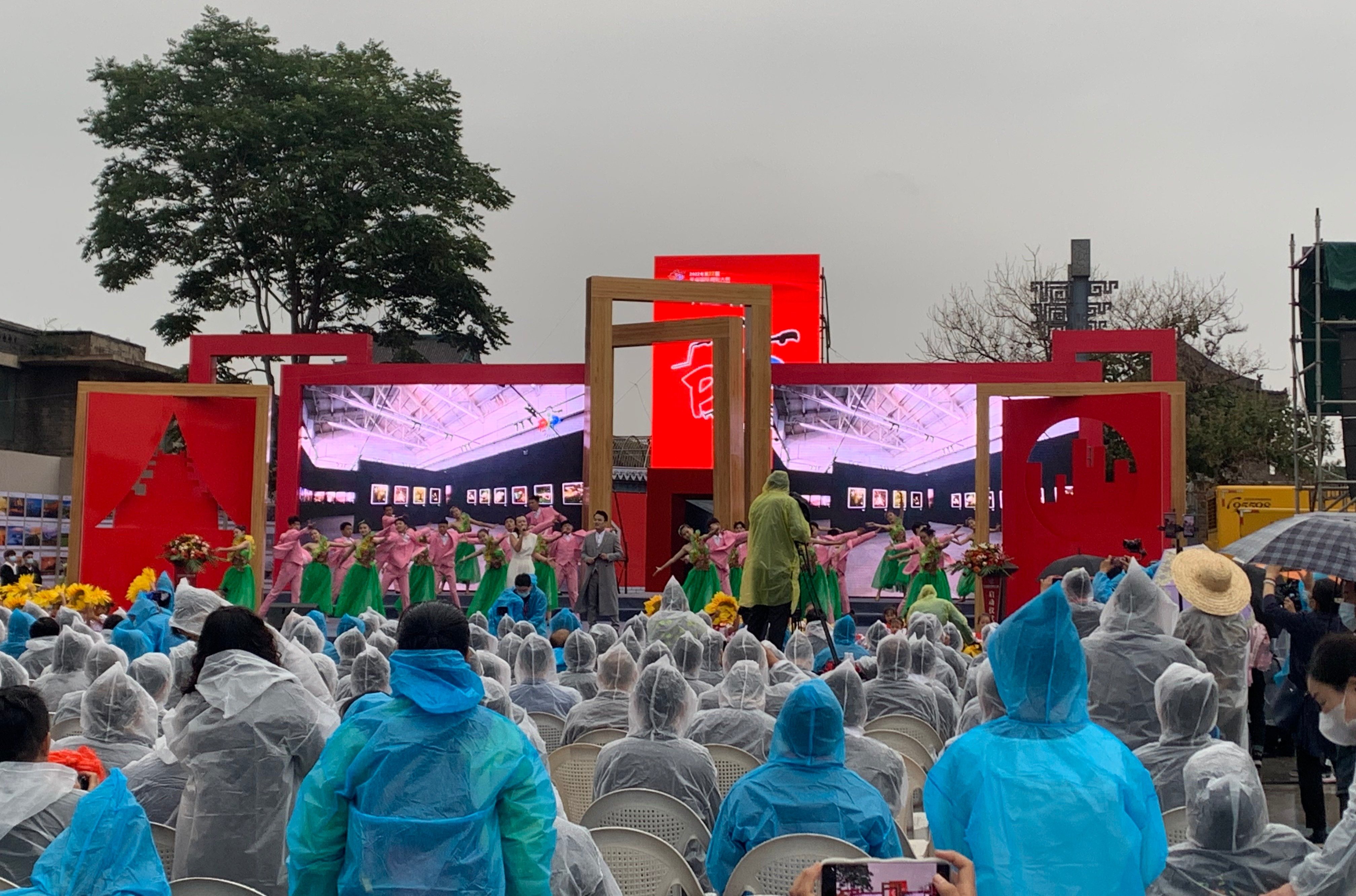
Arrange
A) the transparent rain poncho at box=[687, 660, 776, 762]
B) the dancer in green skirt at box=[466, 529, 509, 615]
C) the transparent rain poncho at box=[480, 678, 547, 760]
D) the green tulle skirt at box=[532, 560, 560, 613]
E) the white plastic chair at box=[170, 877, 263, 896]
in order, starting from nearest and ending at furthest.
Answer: the white plastic chair at box=[170, 877, 263, 896]
the transparent rain poncho at box=[480, 678, 547, 760]
the transparent rain poncho at box=[687, 660, 776, 762]
the dancer in green skirt at box=[466, 529, 509, 615]
the green tulle skirt at box=[532, 560, 560, 613]

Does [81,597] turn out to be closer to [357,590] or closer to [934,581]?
[357,590]

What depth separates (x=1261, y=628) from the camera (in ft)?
29.7

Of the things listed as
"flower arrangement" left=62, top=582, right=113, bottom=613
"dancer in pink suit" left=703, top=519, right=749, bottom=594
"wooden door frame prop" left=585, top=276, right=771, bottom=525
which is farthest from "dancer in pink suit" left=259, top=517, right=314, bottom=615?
"flower arrangement" left=62, top=582, right=113, bottom=613

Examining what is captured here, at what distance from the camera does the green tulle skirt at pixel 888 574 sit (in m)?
19.8

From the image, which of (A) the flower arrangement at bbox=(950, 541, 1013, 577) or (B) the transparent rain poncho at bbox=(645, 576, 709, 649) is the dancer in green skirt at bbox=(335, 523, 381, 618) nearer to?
(A) the flower arrangement at bbox=(950, 541, 1013, 577)

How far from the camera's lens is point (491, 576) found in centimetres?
1925

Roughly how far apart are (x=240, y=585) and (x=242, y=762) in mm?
15627

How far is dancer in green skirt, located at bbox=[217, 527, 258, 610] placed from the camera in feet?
62.0

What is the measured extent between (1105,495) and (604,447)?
22.0ft

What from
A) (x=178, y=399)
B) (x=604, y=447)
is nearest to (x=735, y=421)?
(x=604, y=447)

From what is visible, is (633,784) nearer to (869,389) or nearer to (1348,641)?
(1348,641)

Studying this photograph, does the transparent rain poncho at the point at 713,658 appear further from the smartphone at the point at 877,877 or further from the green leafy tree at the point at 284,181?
the green leafy tree at the point at 284,181

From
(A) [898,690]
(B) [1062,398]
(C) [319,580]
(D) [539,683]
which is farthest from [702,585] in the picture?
(A) [898,690]

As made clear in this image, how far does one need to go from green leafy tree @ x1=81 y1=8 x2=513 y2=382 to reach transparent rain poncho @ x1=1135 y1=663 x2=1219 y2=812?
27492 millimetres
